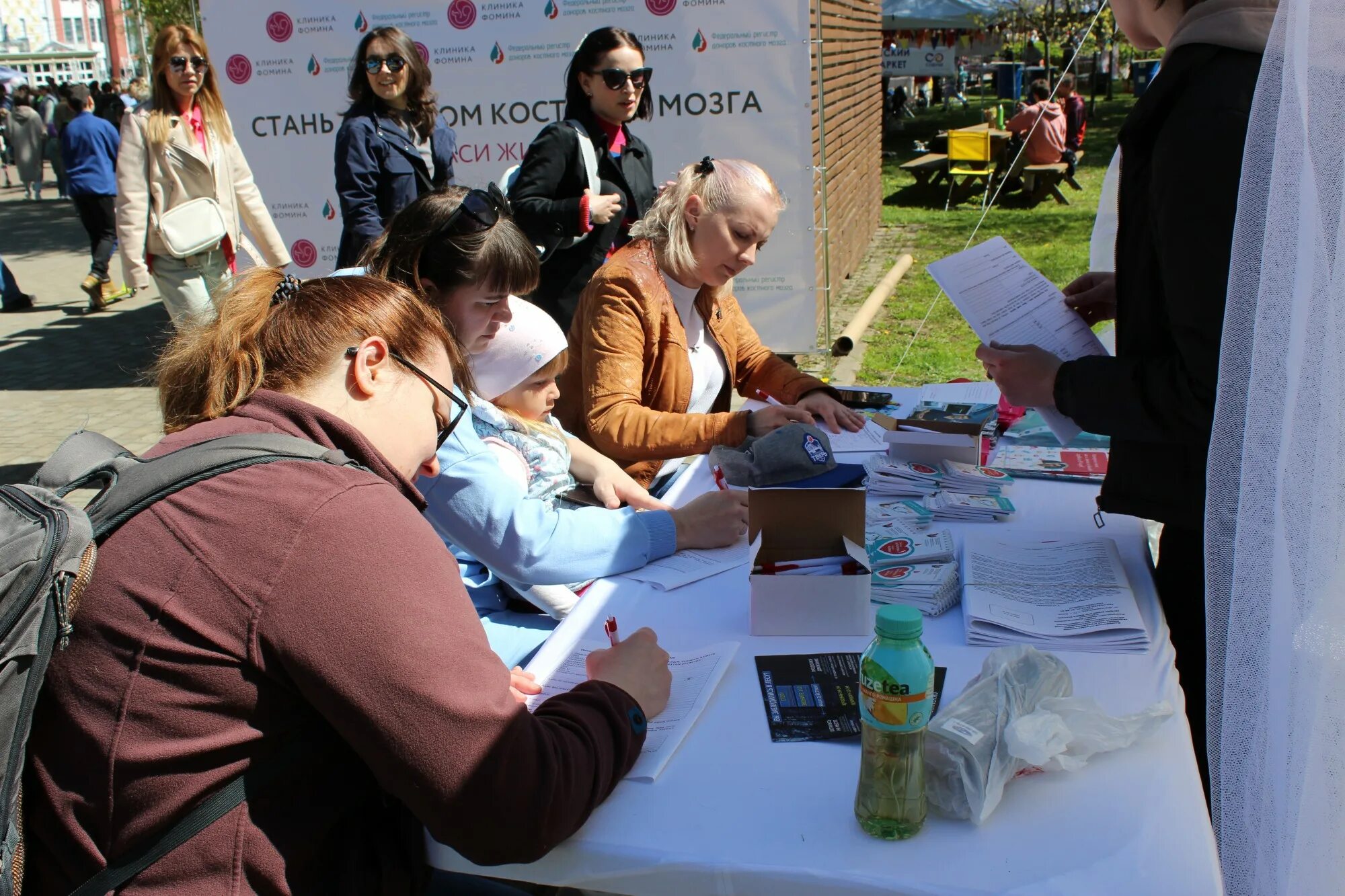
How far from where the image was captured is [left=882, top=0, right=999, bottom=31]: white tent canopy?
828 inches

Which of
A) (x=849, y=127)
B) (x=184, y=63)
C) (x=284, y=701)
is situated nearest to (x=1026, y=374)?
(x=284, y=701)

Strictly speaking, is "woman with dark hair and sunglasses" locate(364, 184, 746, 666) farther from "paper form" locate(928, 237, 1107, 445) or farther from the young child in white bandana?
"paper form" locate(928, 237, 1107, 445)

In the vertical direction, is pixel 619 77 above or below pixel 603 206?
above

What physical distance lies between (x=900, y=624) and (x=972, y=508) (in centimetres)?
104

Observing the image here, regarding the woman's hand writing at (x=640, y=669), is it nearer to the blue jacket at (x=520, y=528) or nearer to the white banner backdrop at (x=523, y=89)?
the blue jacket at (x=520, y=528)

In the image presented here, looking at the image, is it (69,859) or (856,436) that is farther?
(856,436)

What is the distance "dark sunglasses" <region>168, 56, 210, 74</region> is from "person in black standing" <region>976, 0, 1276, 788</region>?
4.03m

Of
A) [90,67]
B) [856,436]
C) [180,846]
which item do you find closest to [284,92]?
[856,436]

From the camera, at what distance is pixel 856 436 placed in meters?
2.70

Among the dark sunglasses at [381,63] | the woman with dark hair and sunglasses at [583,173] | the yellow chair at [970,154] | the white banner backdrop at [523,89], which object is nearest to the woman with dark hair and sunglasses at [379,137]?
the dark sunglasses at [381,63]

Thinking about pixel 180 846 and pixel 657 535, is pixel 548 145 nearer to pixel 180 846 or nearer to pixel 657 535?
pixel 657 535

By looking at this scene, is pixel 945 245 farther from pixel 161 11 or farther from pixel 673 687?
pixel 161 11

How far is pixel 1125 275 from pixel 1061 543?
48 centimetres

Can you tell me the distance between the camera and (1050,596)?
1.72 metres
